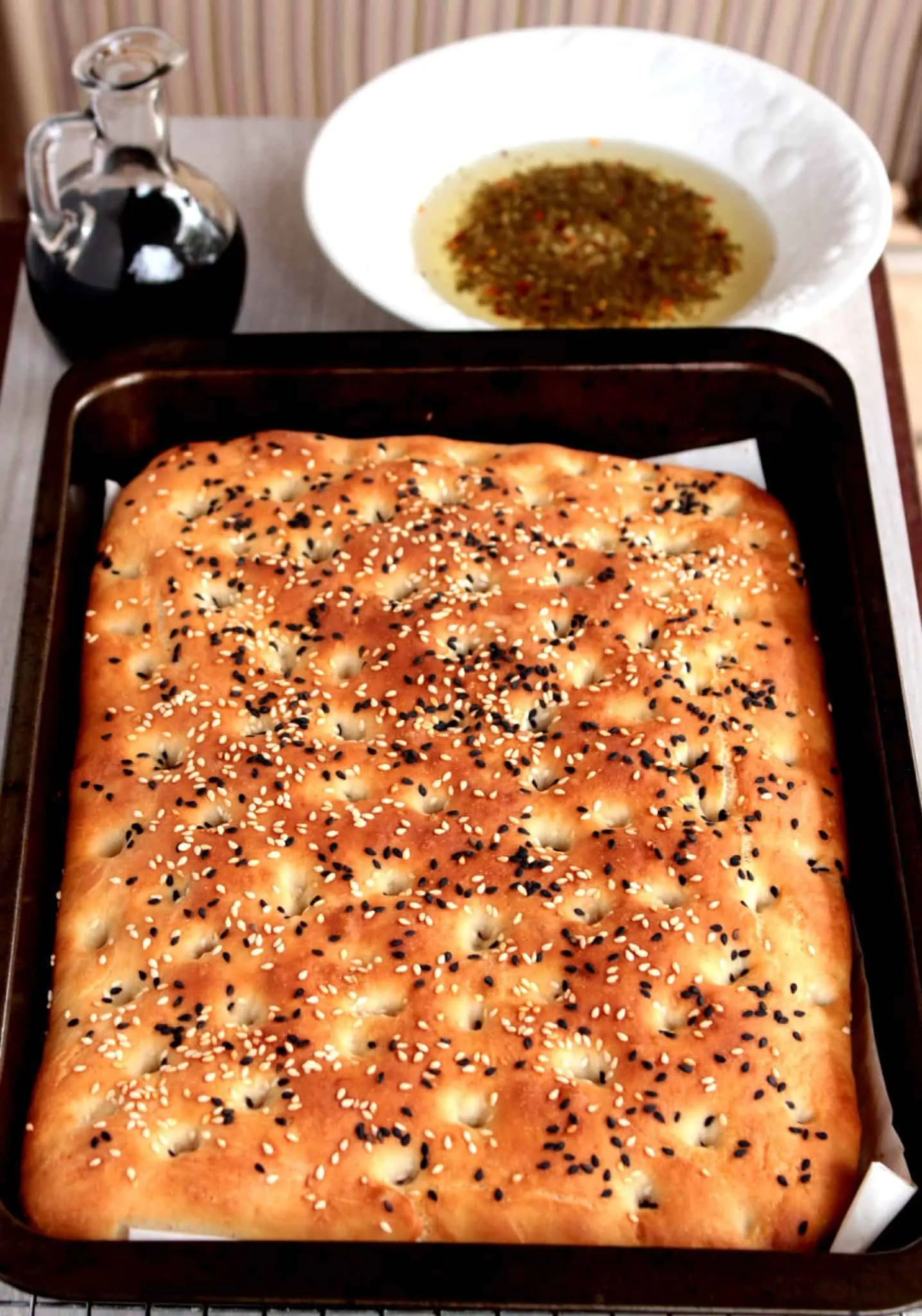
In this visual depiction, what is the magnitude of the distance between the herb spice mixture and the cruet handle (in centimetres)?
65

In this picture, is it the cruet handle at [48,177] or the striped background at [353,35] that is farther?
the striped background at [353,35]

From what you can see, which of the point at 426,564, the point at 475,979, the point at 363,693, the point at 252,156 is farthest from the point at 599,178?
the point at 475,979

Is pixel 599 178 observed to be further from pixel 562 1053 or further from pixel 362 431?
pixel 562 1053

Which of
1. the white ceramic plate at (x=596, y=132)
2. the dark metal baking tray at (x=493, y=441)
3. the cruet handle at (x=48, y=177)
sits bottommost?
the dark metal baking tray at (x=493, y=441)

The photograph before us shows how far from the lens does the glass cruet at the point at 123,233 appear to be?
2133mm

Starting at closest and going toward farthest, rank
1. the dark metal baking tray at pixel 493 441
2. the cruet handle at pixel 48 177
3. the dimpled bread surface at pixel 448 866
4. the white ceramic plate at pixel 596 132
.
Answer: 1. the dark metal baking tray at pixel 493 441
2. the dimpled bread surface at pixel 448 866
3. the cruet handle at pixel 48 177
4. the white ceramic plate at pixel 596 132

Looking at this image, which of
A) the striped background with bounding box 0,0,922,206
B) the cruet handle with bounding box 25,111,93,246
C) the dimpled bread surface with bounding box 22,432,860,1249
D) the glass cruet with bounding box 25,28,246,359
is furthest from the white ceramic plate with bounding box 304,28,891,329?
the striped background with bounding box 0,0,922,206

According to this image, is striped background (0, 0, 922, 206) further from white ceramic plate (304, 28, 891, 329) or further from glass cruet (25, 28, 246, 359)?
glass cruet (25, 28, 246, 359)

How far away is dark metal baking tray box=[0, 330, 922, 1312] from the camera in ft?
4.35

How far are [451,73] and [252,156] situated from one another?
0.41m

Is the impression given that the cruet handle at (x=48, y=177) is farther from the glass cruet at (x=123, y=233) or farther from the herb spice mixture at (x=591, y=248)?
the herb spice mixture at (x=591, y=248)

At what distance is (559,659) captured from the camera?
1880 millimetres

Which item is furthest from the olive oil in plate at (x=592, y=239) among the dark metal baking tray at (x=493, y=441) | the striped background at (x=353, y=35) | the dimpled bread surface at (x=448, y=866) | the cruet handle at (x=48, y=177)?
the striped background at (x=353, y=35)

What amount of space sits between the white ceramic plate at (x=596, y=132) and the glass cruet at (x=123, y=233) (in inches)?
8.7
